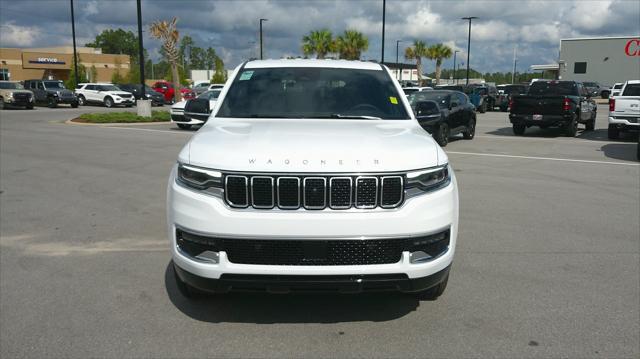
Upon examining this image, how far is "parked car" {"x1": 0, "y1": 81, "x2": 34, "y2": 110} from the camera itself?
32781mm

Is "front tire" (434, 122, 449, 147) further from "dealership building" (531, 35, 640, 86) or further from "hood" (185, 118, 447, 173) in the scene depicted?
"dealership building" (531, 35, 640, 86)

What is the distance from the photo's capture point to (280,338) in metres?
3.58

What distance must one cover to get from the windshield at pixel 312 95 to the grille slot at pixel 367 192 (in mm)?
1464

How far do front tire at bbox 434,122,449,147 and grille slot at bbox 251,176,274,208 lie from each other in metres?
11.7

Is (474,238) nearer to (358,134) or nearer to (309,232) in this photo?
(358,134)

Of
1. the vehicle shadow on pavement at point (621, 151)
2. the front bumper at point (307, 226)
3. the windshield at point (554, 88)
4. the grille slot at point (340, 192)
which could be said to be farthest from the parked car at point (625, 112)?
the grille slot at point (340, 192)

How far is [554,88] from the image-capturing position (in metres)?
18.7

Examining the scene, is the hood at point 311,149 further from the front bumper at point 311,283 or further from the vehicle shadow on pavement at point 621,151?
the vehicle shadow on pavement at point 621,151

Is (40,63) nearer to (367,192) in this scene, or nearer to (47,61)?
(47,61)

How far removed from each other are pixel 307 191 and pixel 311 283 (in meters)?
0.55

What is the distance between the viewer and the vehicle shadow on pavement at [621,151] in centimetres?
1293

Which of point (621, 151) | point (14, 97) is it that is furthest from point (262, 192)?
point (14, 97)

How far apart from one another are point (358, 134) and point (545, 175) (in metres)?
7.51

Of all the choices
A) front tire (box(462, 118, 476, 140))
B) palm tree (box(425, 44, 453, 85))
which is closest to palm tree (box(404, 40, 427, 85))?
palm tree (box(425, 44, 453, 85))
